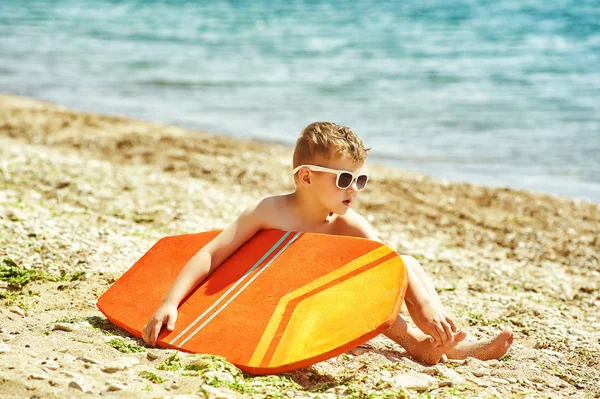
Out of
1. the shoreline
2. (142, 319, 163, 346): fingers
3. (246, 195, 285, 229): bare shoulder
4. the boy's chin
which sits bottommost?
the shoreline

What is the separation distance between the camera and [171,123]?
11305 millimetres

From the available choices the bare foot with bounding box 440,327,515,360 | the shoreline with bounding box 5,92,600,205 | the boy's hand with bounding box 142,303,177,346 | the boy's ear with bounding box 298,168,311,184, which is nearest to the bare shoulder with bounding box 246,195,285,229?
the boy's ear with bounding box 298,168,311,184

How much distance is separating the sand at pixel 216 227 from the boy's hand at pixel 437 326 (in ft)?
0.52

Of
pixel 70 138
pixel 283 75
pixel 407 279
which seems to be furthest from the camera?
pixel 283 75

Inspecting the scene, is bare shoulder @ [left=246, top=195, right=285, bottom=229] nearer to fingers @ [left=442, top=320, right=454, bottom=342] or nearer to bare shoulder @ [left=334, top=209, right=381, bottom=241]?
bare shoulder @ [left=334, top=209, right=381, bottom=241]

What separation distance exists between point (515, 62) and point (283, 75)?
4843 millimetres

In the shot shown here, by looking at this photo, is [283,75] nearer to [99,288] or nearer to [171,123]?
[171,123]

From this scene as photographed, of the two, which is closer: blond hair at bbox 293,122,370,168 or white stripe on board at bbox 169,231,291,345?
white stripe on board at bbox 169,231,291,345

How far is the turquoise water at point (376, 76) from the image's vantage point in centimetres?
1018

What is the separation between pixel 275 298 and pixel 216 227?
101 inches

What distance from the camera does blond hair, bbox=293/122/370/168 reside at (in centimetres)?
368

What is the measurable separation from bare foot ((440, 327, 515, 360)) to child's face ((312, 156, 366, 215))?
910mm

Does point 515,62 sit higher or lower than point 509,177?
higher

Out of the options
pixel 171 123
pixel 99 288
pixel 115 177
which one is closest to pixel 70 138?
pixel 115 177
